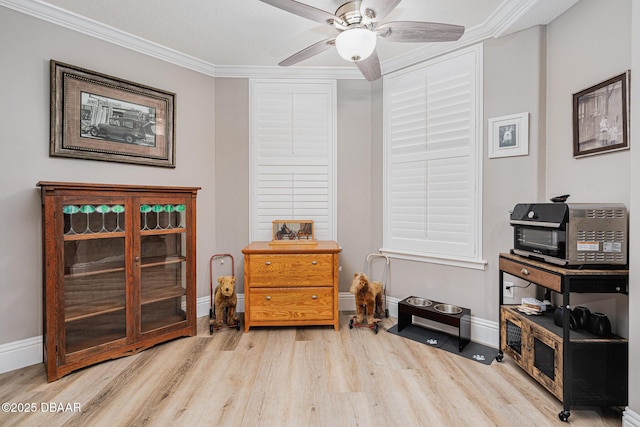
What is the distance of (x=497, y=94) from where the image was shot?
2.47 m

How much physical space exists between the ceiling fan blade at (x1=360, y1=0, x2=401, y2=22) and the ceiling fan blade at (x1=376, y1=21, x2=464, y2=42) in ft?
0.25

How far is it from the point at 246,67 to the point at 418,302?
303 cm

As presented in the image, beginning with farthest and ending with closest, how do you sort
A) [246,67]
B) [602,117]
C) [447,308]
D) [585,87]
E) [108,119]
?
[246,67] → [447,308] → [108,119] → [585,87] → [602,117]

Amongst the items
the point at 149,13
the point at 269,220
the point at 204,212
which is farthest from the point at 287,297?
the point at 149,13

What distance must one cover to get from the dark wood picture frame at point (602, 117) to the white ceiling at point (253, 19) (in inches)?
27.6

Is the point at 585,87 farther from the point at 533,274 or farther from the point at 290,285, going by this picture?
the point at 290,285

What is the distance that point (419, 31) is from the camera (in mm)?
1887

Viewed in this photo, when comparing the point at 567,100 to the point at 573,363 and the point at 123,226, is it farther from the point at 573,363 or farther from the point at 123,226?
the point at 123,226

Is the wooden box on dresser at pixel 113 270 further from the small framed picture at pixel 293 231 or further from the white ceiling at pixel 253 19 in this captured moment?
the white ceiling at pixel 253 19

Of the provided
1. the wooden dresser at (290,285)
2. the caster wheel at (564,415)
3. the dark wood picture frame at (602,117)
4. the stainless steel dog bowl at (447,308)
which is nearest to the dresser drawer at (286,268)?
the wooden dresser at (290,285)

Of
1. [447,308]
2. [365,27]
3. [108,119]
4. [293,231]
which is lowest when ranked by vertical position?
[447,308]

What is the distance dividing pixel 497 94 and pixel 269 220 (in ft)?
8.09

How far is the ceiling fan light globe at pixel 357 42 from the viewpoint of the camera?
1790mm

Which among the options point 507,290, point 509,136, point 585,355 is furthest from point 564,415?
point 509,136
